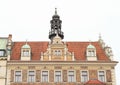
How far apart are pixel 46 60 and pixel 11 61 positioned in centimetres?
531

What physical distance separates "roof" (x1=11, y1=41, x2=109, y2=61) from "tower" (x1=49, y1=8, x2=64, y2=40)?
6.08 feet

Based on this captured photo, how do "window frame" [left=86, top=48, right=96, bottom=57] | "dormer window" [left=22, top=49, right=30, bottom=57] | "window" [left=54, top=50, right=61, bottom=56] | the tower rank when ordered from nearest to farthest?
"window" [left=54, top=50, right=61, bottom=56]
"dormer window" [left=22, top=49, right=30, bottom=57]
"window frame" [left=86, top=48, right=96, bottom=57]
the tower

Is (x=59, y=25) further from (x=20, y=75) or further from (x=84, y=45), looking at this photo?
(x=20, y=75)

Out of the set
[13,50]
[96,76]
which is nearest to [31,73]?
[13,50]

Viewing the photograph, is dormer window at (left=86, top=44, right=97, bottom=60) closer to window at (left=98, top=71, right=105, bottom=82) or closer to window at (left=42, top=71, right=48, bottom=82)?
window at (left=98, top=71, right=105, bottom=82)

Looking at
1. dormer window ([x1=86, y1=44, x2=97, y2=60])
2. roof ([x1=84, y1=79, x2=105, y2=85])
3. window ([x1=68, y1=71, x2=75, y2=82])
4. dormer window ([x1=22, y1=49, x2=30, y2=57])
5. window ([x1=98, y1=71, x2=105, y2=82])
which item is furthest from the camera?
dormer window ([x1=86, y1=44, x2=97, y2=60])

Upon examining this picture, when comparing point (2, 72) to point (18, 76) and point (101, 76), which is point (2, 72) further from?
point (101, 76)

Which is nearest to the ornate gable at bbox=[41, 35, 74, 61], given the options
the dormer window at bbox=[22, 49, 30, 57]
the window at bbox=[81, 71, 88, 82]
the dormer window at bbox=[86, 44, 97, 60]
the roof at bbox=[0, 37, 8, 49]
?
the dormer window at bbox=[22, 49, 30, 57]

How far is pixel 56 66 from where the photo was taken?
50938 mm

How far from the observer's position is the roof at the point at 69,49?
5250 cm

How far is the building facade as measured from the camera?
164 ft

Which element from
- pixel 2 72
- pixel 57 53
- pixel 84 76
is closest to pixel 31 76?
pixel 2 72

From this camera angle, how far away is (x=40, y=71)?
1991 inches

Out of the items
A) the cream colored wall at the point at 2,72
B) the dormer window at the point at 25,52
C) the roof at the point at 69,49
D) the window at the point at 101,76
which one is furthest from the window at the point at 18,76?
the window at the point at 101,76
